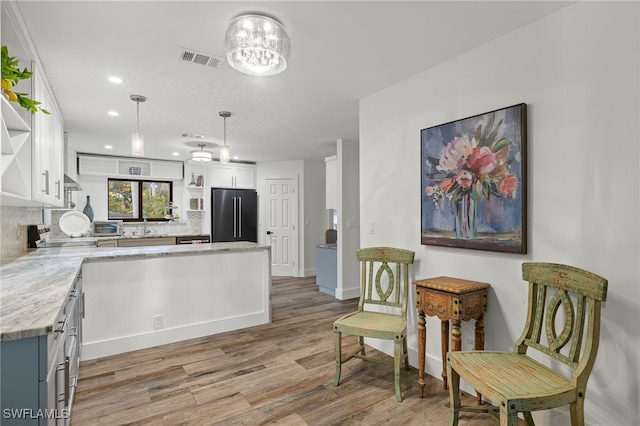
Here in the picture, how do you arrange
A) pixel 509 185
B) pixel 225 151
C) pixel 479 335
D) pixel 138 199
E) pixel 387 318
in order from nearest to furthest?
pixel 509 185 < pixel 479 335 < pixel 387 318 < pixel 225 151 < pixel 138 199

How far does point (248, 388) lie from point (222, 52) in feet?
8.29

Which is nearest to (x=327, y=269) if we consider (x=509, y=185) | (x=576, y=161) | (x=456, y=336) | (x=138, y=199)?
(x=456, y=336)

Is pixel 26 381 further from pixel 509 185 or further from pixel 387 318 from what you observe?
pixel 509 185

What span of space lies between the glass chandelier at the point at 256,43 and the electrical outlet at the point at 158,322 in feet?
8.67

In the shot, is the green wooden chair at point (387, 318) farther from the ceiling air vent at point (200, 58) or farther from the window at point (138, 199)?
the window at point (138, 199)

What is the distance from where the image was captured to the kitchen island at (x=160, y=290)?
Result: 3.12 meters

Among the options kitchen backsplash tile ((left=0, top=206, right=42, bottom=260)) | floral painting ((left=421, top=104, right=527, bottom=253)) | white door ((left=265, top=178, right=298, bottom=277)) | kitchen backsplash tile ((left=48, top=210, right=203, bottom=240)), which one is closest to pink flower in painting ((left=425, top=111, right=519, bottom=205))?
floral painting ((left=421, top=104, right=527, bottom=253))

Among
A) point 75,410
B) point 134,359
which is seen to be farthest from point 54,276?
point 134,359

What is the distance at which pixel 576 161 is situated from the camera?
195cm

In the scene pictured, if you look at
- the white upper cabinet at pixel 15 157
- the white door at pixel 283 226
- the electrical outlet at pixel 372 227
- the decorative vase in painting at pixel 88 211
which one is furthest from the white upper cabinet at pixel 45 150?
the white door at pixel 283 226

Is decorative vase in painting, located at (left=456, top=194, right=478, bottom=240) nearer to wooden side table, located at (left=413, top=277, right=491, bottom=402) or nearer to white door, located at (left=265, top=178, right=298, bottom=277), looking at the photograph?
wooden side table, located at (left=413, top=277, right=491, bottom=402)

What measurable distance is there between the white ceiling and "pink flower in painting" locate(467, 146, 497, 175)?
76 cm

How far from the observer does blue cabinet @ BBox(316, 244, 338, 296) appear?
5.59 metres

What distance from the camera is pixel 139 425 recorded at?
2.16 metres
